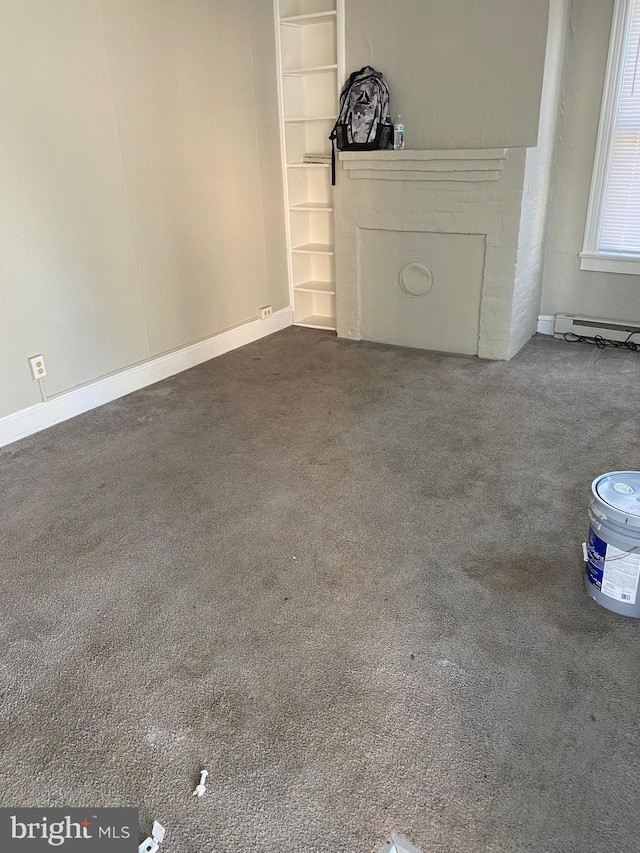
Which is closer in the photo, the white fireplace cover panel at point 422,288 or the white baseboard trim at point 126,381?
the white baseboard trim at point 126,381

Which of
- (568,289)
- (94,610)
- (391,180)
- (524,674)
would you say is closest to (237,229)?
(391,180)

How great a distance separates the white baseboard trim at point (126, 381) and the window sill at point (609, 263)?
7.55ft

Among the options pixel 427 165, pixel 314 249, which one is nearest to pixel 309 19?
pixel 427 165

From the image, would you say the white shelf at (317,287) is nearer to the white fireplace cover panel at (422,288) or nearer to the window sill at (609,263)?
the white fireplace cover panel at (422,288)

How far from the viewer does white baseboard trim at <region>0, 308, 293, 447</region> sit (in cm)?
333

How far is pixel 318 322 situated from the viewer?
518cm

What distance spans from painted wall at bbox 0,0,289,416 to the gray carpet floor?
0.69 metres

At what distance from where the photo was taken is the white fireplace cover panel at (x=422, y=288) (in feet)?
13.6

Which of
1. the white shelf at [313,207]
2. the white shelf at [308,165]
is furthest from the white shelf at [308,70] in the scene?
the white shelf at [313,207]

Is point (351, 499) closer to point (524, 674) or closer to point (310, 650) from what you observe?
point (310, 650)

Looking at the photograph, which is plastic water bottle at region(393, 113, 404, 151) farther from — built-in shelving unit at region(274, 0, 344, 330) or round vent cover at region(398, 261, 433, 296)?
round vent cover at region(398, 261, 433, 296)

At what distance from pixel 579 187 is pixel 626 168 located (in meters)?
0.30

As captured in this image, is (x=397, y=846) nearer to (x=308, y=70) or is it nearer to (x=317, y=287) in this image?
(x=317, y=287)

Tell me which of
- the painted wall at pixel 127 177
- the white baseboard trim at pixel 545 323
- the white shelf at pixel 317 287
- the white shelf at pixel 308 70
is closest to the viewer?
the painted wall at pixel 127 177
